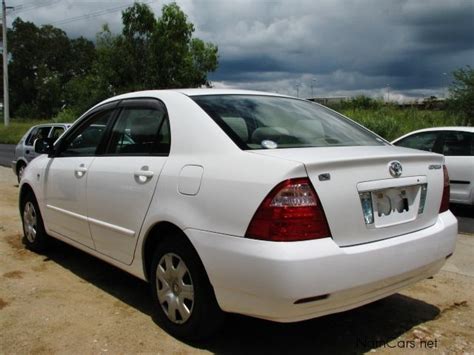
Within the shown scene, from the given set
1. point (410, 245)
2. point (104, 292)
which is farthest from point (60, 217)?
point (410, 245)

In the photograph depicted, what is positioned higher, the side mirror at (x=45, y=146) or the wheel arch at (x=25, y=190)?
the side mirror at (x=45, y=146)

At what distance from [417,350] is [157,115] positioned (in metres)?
2.40

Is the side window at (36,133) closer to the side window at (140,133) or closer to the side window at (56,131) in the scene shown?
the side window at (56,131)

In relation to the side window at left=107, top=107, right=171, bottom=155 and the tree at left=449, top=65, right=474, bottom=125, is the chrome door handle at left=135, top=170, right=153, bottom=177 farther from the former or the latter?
the tree at left=449, top=65, right=474, bottom=125

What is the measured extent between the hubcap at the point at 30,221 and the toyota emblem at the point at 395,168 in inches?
152

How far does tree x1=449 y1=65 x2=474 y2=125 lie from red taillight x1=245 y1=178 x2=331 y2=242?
65.7 ft

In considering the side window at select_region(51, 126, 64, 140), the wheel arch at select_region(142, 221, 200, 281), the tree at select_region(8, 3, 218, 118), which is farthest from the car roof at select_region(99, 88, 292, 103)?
the tree at select_region(8, 3, 218, 118)

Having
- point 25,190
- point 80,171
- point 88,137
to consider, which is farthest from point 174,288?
point 25,190

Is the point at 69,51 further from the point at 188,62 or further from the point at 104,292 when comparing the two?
the point at 104,292

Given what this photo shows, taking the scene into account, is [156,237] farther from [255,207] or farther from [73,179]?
[73,179]

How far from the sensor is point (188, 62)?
1328 inches

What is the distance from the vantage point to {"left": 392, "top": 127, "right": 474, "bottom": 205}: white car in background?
8.72 metres

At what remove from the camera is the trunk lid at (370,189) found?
2.99 meters

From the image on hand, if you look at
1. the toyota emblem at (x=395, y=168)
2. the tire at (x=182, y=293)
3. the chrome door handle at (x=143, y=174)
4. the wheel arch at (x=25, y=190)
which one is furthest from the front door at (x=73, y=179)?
the toyota emblem at (x=395, y=168)
